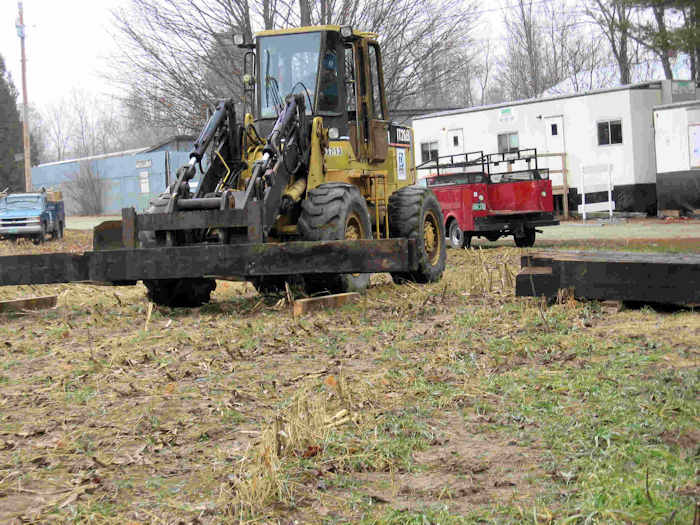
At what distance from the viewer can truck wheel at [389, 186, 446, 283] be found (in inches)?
466

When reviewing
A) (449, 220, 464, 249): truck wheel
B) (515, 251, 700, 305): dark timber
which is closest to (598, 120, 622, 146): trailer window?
(449, 220, 464, 249): truck wheel

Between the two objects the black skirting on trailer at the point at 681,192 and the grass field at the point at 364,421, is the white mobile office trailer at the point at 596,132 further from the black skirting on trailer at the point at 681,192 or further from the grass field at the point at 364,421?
the grass field at the point at 364,421

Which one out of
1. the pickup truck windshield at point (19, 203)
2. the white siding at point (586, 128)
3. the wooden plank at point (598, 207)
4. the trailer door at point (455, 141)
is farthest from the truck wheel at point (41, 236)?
the wooden plank at point (598, 207)

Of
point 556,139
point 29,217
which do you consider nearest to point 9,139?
point 29,217

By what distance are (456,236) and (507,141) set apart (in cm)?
971

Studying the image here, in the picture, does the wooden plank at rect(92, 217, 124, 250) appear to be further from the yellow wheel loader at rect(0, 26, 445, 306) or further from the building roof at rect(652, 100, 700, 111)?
the building roof at rect(652, 100, 700, 111)

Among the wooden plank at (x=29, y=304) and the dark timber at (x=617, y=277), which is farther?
the wooden plank at (x=29, y=304)

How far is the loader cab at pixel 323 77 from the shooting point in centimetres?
1134

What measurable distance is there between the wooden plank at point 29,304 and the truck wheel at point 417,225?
420 centimetres

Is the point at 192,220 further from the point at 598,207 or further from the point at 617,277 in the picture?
the point at 598,207

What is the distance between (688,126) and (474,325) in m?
20.7

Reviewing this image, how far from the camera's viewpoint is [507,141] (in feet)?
99.2

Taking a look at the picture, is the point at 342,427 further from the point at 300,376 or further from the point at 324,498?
the point at 300,376

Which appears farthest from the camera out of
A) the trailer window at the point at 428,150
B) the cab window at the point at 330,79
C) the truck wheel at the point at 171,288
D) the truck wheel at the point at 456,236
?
Result: the trailer window at the point at 428,150
